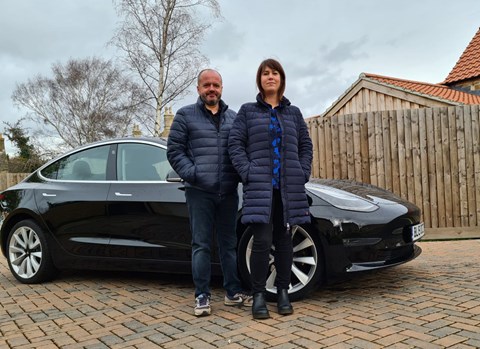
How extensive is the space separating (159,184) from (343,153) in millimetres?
4050

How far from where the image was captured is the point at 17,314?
12.3 feet

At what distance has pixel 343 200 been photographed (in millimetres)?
3834

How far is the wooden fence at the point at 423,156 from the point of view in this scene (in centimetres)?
695

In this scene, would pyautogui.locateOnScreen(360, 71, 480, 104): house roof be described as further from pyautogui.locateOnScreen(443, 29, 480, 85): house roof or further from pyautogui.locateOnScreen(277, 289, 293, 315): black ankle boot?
pyautogui.locateOnScreen(277, 289, 293, 315): black ankle boot

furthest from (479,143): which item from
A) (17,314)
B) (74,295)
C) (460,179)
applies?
(17,314)

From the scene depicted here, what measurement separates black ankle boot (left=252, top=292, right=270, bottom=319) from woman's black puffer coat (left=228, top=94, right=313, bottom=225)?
1.91ft

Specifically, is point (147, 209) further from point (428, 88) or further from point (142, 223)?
point (428, 88)

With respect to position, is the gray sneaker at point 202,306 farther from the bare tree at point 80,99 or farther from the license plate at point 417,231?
the bare tree at point 80,99

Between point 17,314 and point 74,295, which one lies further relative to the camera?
point 74,295

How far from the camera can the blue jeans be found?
139 inches

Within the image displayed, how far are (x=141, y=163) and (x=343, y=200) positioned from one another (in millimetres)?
1961

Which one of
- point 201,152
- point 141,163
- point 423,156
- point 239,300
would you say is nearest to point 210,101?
point 201,152

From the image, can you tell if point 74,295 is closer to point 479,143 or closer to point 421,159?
point 421,159

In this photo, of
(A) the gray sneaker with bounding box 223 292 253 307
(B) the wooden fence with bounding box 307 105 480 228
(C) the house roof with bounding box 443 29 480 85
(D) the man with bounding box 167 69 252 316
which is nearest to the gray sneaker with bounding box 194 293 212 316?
(D) the man with bounding box 167 69 252 316
